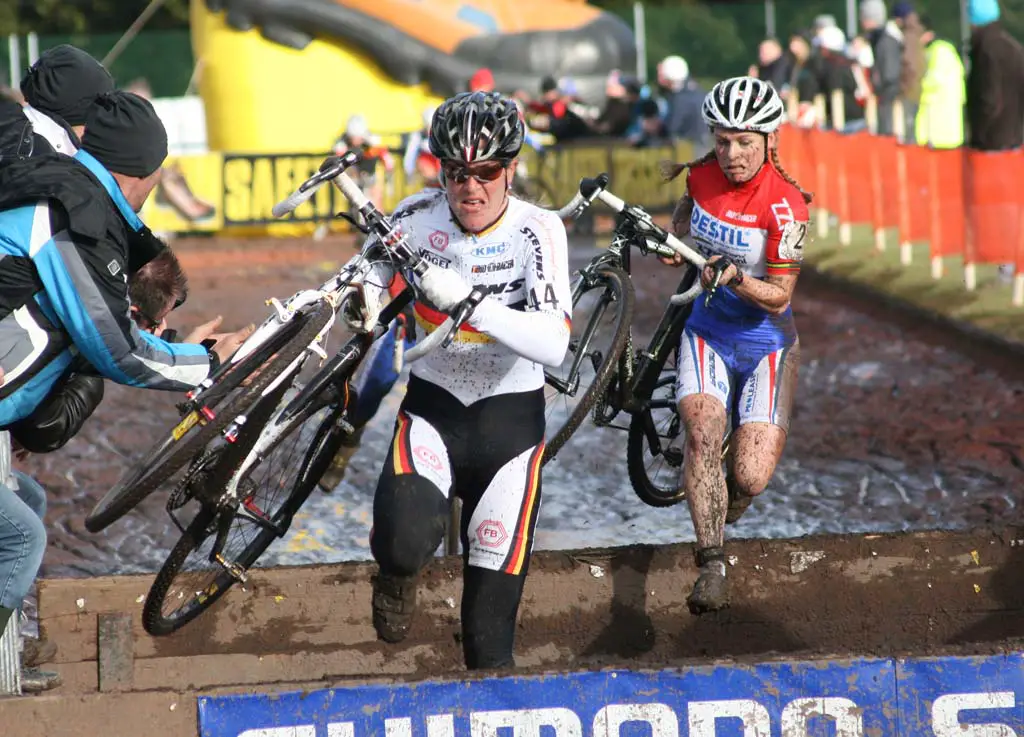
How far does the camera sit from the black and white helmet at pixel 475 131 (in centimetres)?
546

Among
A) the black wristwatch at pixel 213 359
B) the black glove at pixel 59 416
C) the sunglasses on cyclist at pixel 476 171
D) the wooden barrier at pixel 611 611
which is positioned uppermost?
the sunglasses on cyclist at pixel 476 171

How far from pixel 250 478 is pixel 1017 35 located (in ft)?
73.5

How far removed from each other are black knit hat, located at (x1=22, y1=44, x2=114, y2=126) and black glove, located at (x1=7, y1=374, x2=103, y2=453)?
1.03 metres

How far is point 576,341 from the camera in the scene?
808cm

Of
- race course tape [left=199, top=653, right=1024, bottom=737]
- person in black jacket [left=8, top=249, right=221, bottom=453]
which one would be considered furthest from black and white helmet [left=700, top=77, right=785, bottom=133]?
race course tape [left=199, top=653, right=1024, bottom=737]

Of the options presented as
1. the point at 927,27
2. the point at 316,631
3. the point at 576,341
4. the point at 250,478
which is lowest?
the point at 316,631

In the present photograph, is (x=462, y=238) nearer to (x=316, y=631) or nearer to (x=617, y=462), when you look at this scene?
(x=316, y=631)

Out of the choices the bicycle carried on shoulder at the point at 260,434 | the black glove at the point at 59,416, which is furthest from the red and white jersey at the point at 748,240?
the black glove at the point at 59,416

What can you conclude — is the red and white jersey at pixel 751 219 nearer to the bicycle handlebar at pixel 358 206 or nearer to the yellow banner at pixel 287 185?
the bicycle handlebar at pixel 358 206

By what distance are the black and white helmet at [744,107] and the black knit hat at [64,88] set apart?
2549 mm

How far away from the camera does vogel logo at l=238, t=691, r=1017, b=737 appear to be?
4.82m

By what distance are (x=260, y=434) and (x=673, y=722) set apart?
219 cm

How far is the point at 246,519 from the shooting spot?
21.6ft

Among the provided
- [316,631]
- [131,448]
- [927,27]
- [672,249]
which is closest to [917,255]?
[927,27]
